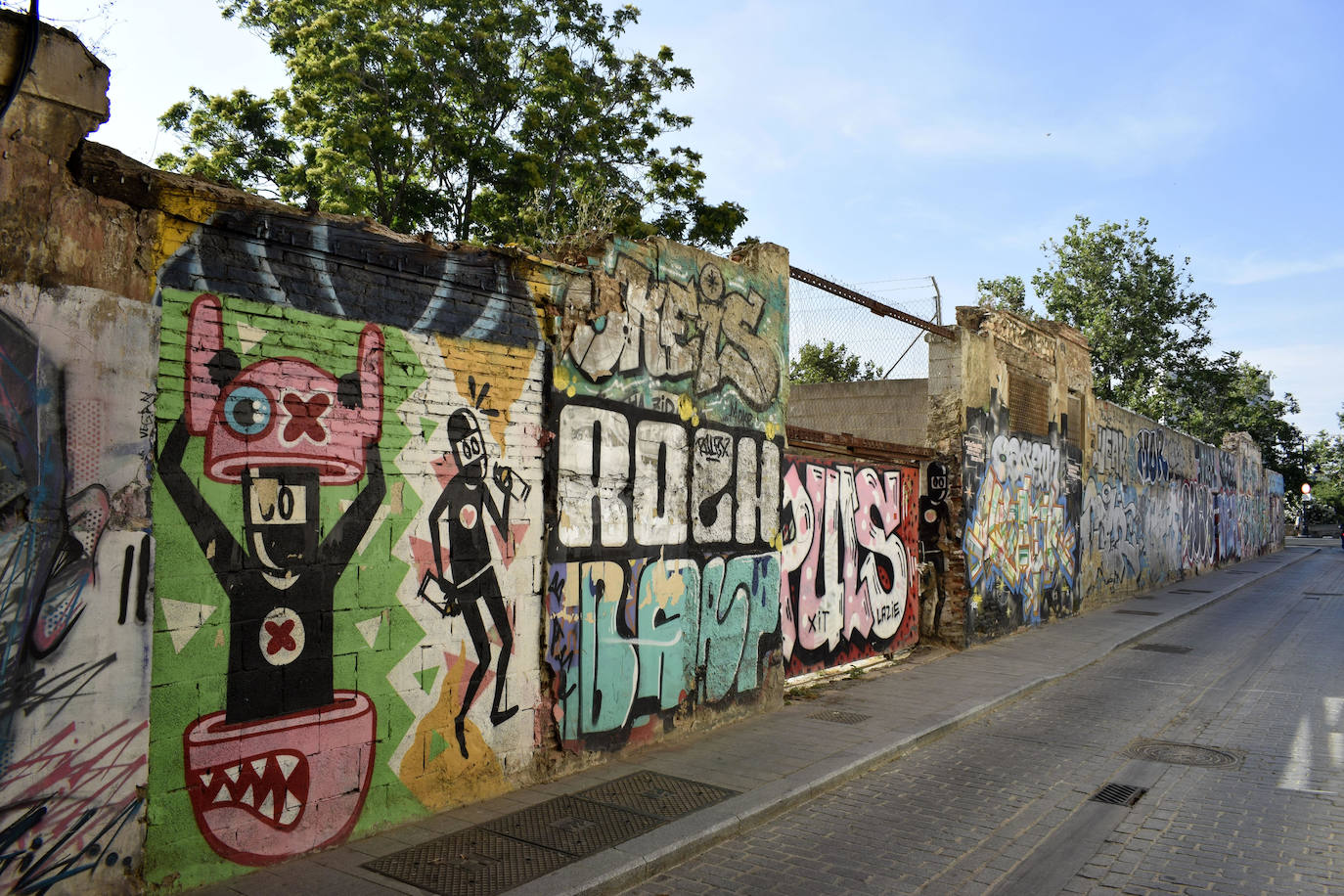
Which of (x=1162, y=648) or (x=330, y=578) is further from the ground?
(x=330, y=578)

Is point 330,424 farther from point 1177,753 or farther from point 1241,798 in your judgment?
point 1177,753

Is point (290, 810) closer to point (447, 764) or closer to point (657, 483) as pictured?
point (447, 764)

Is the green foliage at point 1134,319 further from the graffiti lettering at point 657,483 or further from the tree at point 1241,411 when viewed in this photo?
the graffiti lettering at point 657,483

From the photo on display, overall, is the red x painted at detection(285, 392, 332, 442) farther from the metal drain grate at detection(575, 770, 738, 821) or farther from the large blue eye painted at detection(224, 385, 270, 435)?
the metal drain grate at detection(575, 770, 738, 821)

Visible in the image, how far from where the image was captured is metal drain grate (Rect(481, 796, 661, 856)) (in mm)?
5188

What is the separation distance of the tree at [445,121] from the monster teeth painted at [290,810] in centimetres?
1592

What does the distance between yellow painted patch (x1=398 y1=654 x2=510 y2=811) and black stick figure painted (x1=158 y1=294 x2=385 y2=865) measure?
0.36 meters

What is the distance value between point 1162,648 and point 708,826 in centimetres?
1066

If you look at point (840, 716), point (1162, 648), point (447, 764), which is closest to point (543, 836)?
point (447, 764)

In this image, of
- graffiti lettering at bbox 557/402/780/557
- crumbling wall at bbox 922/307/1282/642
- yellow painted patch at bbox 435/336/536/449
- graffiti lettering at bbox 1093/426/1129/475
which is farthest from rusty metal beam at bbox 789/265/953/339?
graffiti lettering at bbox 1093/426/1129/475

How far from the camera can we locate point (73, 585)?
403cm

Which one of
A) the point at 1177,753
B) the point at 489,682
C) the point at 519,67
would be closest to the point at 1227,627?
the point at 1177,753

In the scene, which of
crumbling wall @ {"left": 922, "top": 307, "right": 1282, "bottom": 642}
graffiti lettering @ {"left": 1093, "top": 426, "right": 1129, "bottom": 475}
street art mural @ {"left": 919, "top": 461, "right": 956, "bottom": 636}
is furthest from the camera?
graffiti lettering @ {"left": 1093, "top": 426, "right": 1129, "bottom": 475}

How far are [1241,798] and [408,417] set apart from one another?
20.1ft
